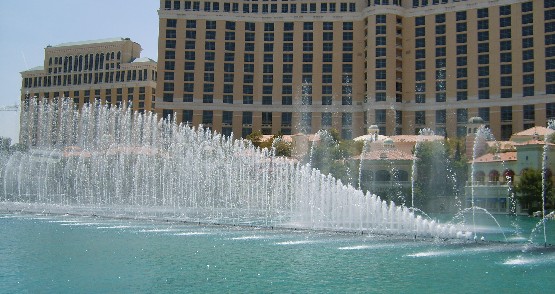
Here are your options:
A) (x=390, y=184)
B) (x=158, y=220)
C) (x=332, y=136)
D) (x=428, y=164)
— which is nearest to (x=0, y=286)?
(x=158, y=220)

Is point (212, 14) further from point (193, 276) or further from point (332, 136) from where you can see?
point (193, 276)

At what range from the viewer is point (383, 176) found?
6381 centimetres

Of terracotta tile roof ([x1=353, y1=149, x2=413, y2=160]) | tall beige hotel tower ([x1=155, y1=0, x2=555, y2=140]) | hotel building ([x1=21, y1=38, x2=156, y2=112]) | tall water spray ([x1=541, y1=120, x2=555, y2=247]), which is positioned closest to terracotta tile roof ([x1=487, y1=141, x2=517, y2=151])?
tall water spray ([x1=541, y1=120, x2=555, y2=247])

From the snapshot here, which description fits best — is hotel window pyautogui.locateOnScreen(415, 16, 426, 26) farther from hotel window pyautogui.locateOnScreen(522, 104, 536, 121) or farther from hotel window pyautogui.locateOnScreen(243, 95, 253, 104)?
hotel window pyautogui.locateOnScreen(243, 95, 253, 104)

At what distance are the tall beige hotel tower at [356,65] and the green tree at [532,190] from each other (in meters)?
28.7

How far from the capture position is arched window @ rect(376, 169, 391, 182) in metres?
63.6

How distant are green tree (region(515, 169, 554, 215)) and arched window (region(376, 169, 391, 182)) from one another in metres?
12.8

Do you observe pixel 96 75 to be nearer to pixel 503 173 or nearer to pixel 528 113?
pixel 528 113

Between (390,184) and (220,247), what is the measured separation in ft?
Result: 132

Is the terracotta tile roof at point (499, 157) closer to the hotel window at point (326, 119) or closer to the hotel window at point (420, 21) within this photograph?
the hotel window at point (326, 119)

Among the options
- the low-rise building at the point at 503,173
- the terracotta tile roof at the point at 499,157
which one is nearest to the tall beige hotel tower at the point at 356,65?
the terracotta tile roof at the point at 499,157

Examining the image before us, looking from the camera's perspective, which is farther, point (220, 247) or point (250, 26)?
point (250, 26)

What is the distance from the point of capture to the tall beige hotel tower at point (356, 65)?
278ft

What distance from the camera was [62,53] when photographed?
124625mm
